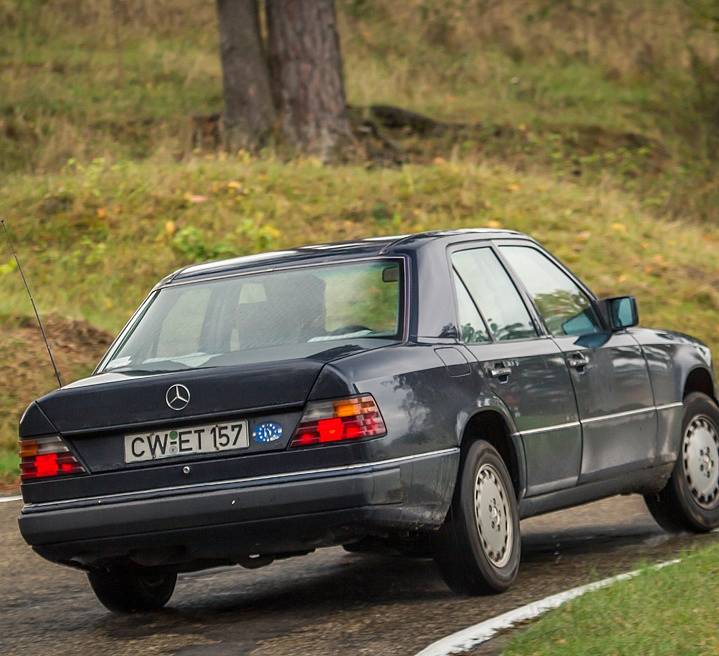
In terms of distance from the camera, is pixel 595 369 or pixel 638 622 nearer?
pixel 638 622

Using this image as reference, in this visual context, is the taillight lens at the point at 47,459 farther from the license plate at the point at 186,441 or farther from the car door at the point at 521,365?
the car door at the point at 521,365

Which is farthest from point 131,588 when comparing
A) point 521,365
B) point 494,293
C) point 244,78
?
point 244,78

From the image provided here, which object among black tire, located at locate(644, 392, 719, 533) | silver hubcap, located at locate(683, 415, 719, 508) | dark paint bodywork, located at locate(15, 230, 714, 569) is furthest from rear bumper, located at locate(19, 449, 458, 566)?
silver hubcap, located at locate(683, 415, 719, 508)

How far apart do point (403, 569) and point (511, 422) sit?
1345 mm

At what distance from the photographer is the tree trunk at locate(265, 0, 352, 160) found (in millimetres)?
22516

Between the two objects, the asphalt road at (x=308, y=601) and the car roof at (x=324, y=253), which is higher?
the car roof at (x=324, y=253)

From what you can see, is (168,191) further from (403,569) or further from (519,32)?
(519,32)

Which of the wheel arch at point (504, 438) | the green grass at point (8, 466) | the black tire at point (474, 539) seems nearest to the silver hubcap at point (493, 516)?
the black tire at point (474, 539)

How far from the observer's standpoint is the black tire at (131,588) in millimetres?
7559

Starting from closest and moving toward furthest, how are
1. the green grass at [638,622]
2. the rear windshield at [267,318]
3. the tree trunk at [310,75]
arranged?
the green grass at [638,622] < the rear windshield at [267,318] < the tree trunk at [310,75]

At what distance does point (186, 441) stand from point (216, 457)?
146 millimetres

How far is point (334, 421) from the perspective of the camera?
21.7 feet

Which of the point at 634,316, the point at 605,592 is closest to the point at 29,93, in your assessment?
the point at 634,316

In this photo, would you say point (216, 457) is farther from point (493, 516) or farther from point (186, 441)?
point (493, 516)
